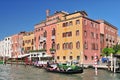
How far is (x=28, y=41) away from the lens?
7062cm

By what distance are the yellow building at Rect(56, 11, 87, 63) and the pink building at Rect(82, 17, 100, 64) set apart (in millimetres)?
1097

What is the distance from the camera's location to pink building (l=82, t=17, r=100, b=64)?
49406 mm

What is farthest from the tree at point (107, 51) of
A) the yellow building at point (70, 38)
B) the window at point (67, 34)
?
the window at point (67, 34)

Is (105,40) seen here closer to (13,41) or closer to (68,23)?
(68,23)

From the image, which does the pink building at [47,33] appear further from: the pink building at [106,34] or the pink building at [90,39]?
the pink building at [106,34]

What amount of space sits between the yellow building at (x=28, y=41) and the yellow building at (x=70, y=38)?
15.4m

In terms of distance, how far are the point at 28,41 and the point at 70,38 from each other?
22374mm

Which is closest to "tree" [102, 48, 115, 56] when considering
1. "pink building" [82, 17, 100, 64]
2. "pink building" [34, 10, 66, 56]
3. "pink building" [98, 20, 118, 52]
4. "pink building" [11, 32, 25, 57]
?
"pink building" [82, 17, 100, 64]

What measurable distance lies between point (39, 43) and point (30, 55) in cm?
499

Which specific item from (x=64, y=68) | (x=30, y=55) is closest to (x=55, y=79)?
(x=64, y=68)

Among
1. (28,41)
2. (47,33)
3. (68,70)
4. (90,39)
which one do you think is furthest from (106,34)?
(68,70)

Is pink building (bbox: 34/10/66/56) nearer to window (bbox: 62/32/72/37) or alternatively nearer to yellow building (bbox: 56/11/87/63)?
yellow building (bbox: 56/11/87/63)

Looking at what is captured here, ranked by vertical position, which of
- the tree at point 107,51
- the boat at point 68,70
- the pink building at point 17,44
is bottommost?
the boat at point 68,70

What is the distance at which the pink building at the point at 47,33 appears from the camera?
185ft
